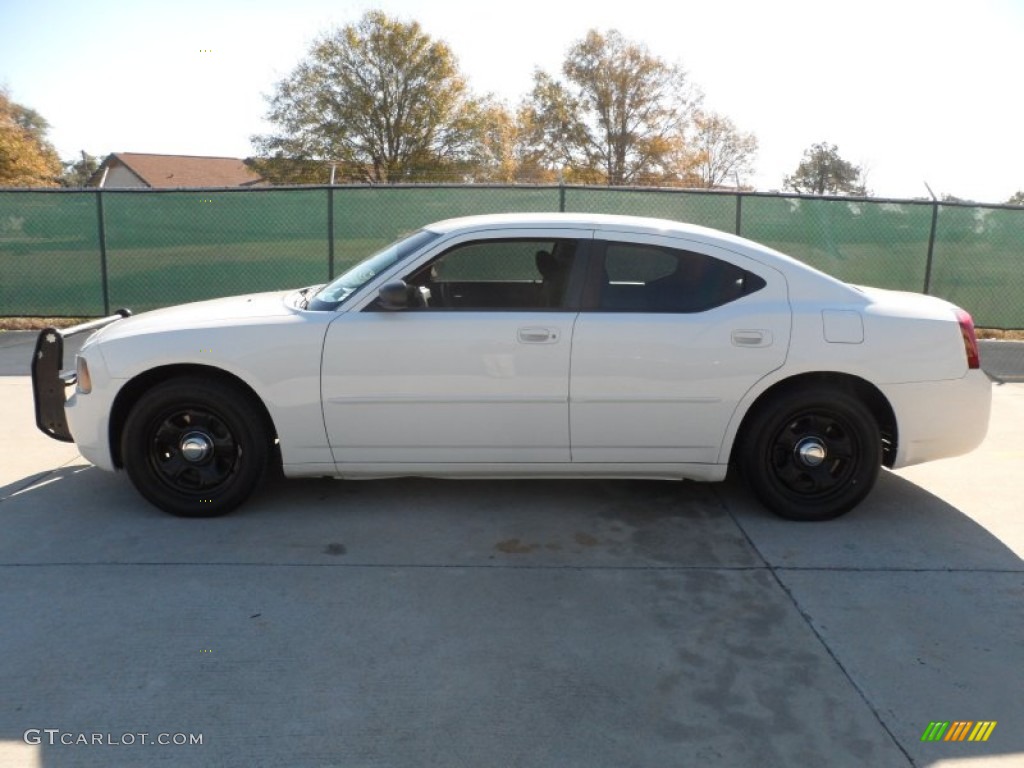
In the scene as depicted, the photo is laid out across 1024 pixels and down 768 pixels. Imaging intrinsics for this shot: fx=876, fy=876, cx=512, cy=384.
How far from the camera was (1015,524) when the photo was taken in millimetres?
4875

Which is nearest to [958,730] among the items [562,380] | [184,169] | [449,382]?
[562,380]

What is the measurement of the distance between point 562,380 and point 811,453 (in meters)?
1.43

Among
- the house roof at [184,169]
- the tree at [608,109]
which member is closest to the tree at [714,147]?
the tree at [608,109]

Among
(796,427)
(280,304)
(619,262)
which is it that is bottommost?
(796,427)

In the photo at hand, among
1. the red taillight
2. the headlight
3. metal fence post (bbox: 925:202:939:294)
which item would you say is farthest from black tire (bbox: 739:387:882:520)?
metal fence post (bbox: 925:202:939:294)

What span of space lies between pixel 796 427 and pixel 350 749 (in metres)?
3.01

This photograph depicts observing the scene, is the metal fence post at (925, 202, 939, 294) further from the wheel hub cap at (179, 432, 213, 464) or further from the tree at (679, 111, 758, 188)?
the tree at (679, 111, 758, 188)

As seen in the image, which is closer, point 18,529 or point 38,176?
point 18,529

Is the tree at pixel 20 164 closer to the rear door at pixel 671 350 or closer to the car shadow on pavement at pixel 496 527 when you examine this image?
the car shadow on pavement at pixel 496 527

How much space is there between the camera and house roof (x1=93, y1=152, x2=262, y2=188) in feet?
175

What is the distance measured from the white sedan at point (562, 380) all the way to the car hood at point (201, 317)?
23mm

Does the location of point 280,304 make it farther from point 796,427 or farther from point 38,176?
point 38,176

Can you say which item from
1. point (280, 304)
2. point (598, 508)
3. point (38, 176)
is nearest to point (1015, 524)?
point (598, 508)

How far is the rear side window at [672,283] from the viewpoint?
468cm
